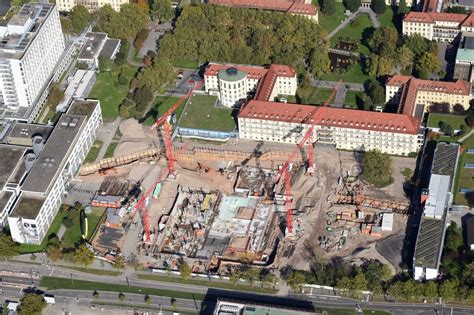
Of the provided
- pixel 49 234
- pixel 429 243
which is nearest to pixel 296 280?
pixel 429 243

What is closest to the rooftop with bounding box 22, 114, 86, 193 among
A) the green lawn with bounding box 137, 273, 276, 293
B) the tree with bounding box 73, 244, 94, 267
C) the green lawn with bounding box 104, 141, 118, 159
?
the green lawn with bounding box 104, 141, 118, 159

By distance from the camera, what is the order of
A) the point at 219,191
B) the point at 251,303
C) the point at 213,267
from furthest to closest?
the point at 219,191
the point at 213,267
the point at 251,303

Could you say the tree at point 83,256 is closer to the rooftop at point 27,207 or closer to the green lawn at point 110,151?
the rooftop at point 27,207

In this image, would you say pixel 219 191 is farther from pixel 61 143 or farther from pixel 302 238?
pixel 61 143

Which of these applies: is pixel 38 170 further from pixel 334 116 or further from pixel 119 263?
pixel 334 116

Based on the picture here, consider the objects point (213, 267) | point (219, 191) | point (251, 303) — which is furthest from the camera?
point (219, 191)

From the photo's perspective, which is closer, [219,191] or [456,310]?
[456,310]

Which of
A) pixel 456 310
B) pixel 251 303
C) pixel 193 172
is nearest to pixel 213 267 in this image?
pixel 251 303
